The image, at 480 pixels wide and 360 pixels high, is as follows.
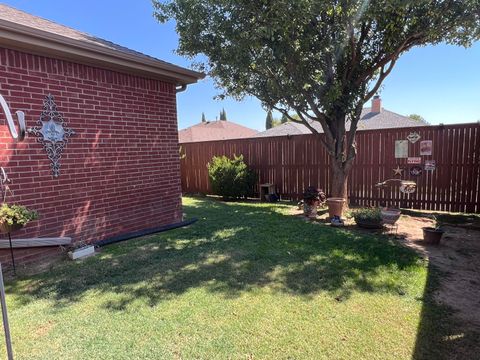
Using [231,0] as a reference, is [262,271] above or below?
below

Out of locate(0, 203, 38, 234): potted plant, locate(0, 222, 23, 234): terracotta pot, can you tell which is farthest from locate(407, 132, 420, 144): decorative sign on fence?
locate(0, 222, 23, 234): terracotta pot

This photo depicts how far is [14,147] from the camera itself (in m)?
3.67

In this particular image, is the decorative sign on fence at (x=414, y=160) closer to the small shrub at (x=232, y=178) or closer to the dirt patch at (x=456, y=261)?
the dirt patch at (x=456, y=261)

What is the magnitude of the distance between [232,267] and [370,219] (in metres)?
2.89

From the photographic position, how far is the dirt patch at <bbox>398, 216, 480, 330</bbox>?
2857 mm

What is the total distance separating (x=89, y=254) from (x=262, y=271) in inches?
93.4

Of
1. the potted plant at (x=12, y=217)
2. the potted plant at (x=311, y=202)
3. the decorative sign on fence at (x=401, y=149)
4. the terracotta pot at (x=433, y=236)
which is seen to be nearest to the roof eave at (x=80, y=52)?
the potted plant at (x=12, y=217)

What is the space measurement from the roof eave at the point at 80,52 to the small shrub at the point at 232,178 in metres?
3.92

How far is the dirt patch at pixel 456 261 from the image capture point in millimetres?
2857

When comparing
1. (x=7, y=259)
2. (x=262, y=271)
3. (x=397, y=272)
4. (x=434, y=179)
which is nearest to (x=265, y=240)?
(x=262, y=271)

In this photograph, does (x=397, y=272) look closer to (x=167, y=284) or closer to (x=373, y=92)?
(x=167, y=284)

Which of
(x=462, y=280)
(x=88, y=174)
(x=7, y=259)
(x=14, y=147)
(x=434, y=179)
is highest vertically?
→ (x=14, y=147)

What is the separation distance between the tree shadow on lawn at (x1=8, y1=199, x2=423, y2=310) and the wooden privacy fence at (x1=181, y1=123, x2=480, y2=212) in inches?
122

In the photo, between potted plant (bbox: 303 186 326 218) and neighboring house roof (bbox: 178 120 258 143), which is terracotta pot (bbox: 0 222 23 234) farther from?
neighboring house roof (bbox: 178 120 258 143)
